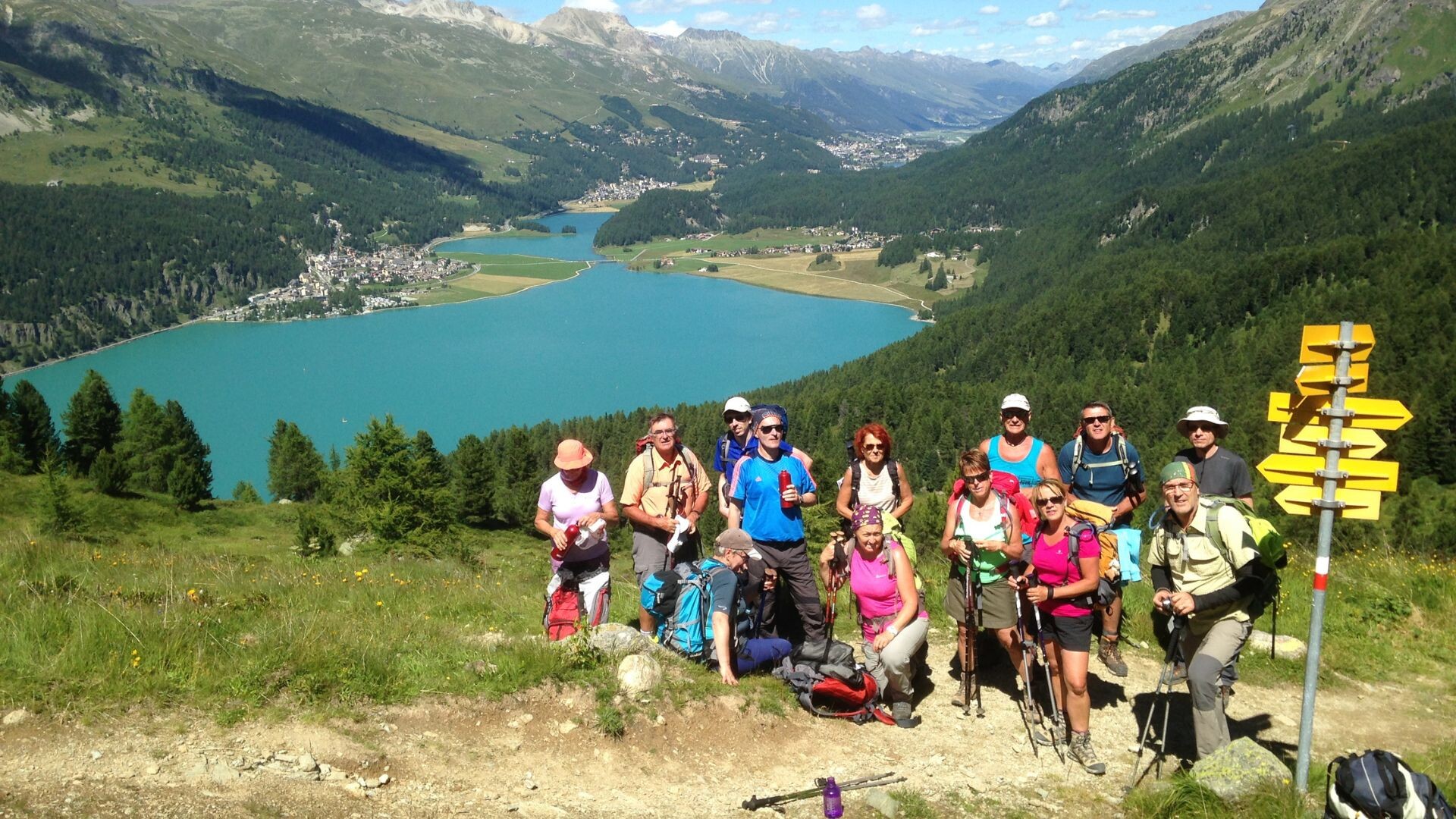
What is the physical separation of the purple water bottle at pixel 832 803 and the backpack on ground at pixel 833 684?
4.48 ft

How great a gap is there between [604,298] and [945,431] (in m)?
91.9

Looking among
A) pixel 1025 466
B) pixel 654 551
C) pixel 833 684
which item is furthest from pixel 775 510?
pixel 1025 466

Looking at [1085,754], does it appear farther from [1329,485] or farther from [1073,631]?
[1329,485]

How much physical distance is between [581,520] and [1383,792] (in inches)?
217

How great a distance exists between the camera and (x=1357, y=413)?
476 centimetres

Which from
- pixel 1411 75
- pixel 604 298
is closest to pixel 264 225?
pixel 604 298

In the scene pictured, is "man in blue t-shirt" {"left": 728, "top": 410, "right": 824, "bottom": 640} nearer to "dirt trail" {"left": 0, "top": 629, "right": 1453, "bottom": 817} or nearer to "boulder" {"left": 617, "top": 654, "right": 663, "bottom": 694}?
"dirt trail" {"left": 0, "top": 629, "right": 1453, "bottom": 817}

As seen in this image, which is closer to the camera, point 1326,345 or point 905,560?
point 1326,345

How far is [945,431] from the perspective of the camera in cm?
7138

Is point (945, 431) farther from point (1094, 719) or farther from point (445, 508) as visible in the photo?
point (1094, 719)

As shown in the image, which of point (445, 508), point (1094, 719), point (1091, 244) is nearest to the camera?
point (1094, 719)

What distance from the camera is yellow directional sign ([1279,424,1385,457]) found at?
469cm

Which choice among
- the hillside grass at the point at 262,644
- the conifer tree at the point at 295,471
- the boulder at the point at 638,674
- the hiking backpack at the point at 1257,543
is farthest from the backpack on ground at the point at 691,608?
the conifer tree at the point at 295,471

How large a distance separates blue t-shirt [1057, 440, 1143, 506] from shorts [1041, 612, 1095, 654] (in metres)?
1.43
